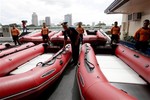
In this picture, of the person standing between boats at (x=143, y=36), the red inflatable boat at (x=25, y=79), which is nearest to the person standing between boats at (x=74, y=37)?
the red inflatable boat at (x=25, y=79)

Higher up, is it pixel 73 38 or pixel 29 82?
pixel 73 38

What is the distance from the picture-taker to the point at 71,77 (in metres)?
2.84

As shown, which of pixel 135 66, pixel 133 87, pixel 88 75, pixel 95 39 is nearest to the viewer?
pixel 88 75

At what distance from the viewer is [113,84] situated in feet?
7.49

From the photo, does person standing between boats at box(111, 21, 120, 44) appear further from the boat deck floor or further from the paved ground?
the paved ground

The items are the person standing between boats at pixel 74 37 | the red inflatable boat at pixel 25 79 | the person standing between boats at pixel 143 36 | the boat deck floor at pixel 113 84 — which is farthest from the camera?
the person standing between boats at pixel 74 37

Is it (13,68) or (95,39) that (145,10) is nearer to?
(95,39)

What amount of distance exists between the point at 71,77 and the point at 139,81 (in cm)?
129

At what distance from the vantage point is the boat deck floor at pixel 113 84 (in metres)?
2.05

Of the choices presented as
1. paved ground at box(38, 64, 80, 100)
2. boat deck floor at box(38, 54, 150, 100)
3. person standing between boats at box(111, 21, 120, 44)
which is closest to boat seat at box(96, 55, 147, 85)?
boat deck floor at box(38, 54, 150, 100)

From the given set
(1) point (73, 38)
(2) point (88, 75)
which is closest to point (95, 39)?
(1) point (73, 38)

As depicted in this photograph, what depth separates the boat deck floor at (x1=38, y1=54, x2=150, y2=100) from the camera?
6.74 ft

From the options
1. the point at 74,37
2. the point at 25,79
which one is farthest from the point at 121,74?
the point at 25,79

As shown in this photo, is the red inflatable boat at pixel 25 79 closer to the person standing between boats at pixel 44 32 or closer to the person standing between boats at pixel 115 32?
the person standing between boats at pixel 44 32
